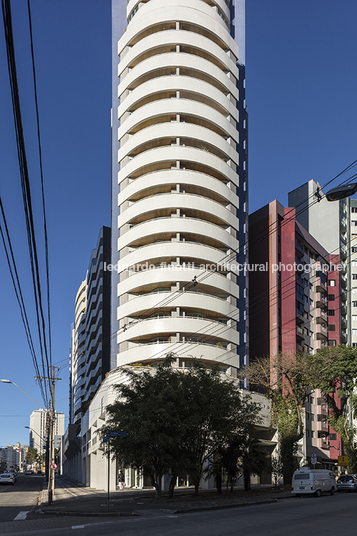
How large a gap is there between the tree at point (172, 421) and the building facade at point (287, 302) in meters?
32.0

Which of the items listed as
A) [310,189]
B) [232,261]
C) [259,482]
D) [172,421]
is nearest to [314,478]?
[172,421]

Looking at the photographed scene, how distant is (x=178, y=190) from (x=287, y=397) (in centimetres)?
2299

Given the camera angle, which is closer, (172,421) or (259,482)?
(172,421)

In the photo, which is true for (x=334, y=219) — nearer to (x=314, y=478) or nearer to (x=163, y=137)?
(x=163, y=137)

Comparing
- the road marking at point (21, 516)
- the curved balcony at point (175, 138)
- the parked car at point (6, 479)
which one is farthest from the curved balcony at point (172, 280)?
the road marking at point (21, 516)

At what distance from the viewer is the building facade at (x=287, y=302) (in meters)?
67.1

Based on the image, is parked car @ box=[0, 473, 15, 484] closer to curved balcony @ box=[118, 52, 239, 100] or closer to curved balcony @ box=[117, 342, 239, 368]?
curved balcony @ box=[117, 342, 239, 368]

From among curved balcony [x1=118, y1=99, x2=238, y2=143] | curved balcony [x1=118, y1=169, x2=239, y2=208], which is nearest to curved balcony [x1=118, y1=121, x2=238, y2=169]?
curved balcony [x1=118, y1=99, x2=238, y2=143]

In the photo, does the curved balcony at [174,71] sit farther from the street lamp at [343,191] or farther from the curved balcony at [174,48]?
the street lamp at [343,191]

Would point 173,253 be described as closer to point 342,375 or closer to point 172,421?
point 342,375

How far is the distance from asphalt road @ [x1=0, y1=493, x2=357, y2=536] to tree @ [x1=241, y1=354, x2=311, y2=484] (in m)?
21.6

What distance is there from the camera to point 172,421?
96.1 feet

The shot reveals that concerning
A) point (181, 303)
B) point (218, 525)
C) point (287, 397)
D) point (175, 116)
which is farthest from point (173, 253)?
point (218, 525)

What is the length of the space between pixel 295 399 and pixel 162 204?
2281 centimetres
